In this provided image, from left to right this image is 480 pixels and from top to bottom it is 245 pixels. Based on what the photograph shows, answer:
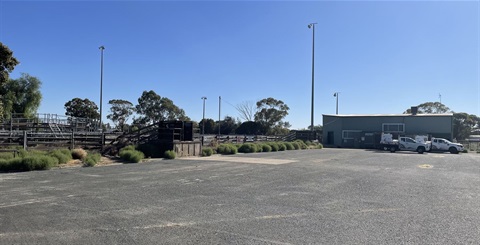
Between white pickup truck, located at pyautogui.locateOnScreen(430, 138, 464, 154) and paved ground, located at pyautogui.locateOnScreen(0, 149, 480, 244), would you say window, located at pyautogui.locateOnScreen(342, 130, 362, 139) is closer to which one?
white pickup truck, located at pyautogui.locateOnScreen(430, 138, 464, 154)

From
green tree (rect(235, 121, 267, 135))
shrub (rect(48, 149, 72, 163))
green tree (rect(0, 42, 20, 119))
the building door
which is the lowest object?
shrub (rect(48, 149, 72, 163))

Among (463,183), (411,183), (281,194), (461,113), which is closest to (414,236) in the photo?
(281,194)

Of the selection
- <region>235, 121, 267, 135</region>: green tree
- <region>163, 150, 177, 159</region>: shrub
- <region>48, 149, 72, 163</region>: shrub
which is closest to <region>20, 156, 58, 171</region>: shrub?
<region>48, 149, 72, 163</region>: shrub

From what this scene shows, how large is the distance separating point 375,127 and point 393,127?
2461 millimetres

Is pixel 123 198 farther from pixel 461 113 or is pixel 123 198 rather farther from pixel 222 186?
pixel 461 113

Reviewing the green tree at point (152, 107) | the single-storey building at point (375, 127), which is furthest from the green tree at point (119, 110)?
the single-storey building at point (375, 127)

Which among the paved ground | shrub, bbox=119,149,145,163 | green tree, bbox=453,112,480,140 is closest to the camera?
the paved ground

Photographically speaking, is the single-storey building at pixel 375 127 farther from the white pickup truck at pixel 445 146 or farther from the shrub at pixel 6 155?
the shrub at pixel 6 155

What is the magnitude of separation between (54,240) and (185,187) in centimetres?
578

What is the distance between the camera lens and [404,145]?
4088 cm

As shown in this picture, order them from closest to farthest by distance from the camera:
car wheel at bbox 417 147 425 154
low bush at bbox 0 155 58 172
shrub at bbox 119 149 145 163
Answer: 1. low bush at bbox 0 155 58 172
2. shrub at bbox 119 149 145 163
3. car wheel at bbox 417 147 425 154

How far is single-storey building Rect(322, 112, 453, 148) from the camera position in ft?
167

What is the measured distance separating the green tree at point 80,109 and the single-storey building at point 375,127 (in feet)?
144

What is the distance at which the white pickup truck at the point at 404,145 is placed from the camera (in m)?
38.6
